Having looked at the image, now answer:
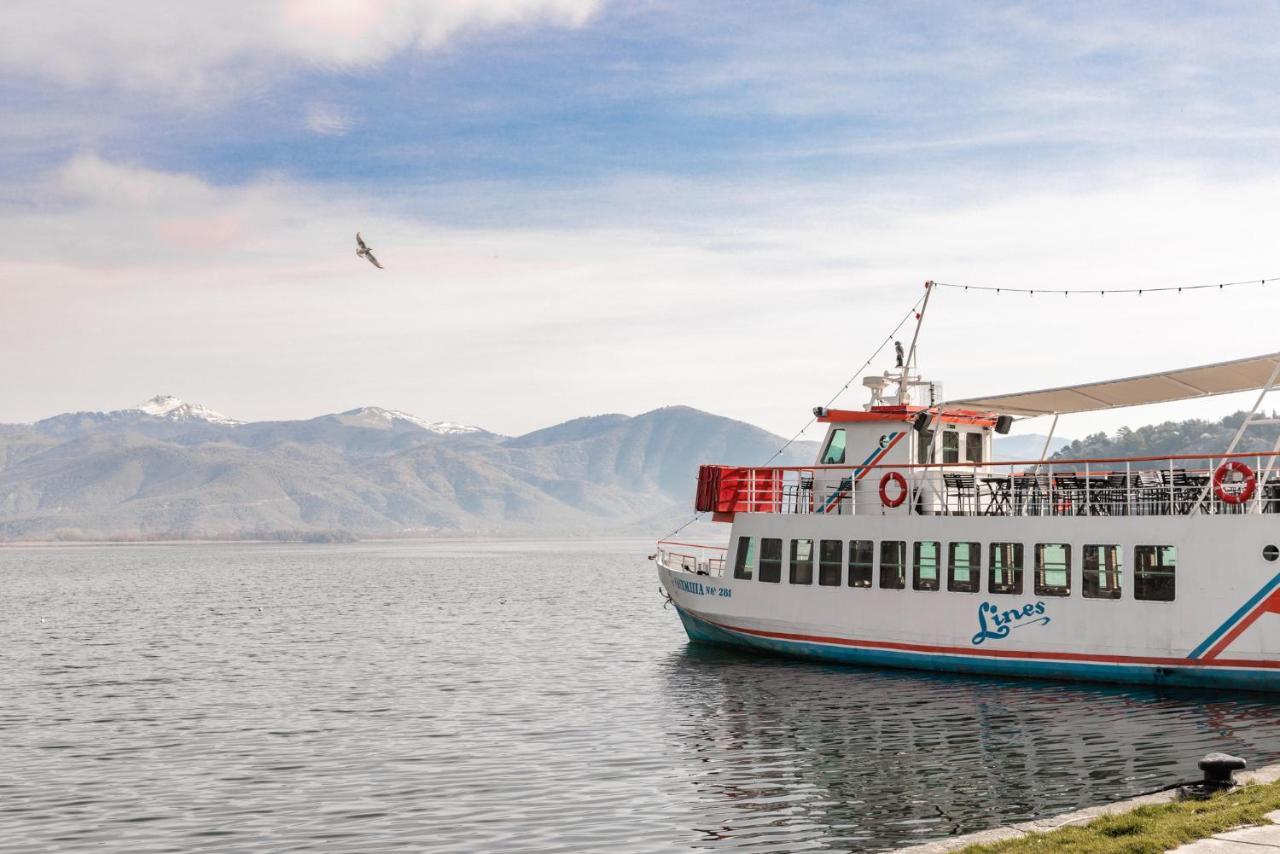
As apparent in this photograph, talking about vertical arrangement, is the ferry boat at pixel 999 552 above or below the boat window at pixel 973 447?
below

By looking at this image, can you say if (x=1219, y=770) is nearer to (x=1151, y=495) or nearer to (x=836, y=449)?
(x=1151, y=495)

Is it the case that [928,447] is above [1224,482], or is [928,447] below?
above

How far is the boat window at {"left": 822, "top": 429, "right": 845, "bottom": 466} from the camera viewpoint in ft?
124

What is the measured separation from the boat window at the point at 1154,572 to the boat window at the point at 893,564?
19.9 ft

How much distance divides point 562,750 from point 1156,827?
548 inches

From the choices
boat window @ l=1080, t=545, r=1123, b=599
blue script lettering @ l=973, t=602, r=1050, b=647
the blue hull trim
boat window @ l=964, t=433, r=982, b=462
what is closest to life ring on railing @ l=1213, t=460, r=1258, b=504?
boat window @ l=1080, t=545, r=1123, b=599

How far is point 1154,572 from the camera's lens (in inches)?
1148

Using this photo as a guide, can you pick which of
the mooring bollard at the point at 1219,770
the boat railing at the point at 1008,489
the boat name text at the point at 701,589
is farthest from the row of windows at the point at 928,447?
the mooring bollard at the point at 1219,770

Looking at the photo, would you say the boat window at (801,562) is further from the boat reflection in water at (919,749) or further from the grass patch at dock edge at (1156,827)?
the grass patch at dock edge at (1156,827)

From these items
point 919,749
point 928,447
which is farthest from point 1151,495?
point 919,749

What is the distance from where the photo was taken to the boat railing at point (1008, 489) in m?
28.9

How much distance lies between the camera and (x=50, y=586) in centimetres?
12325

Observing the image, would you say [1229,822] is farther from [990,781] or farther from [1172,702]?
[1172,702]

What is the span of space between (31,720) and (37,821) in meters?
13.1
